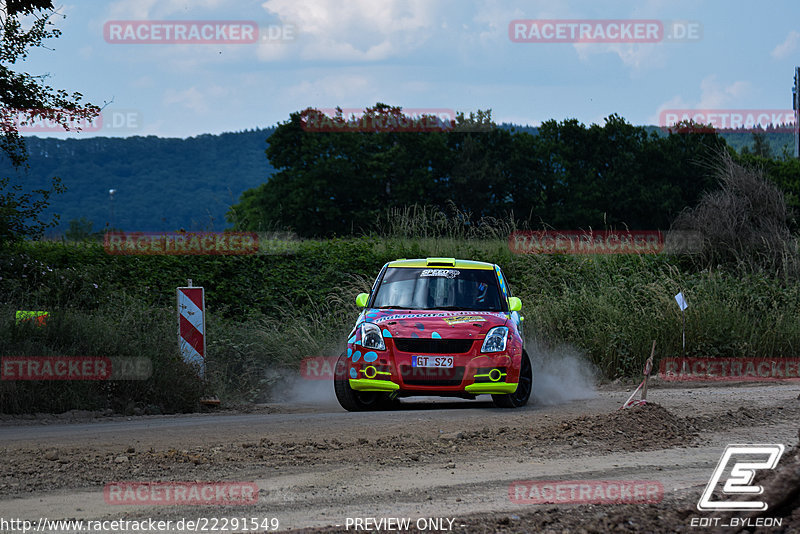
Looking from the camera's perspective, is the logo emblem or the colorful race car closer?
the logo emblem

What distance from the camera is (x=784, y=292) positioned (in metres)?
21.9

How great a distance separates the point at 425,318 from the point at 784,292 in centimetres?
1251

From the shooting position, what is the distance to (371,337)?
1251cm

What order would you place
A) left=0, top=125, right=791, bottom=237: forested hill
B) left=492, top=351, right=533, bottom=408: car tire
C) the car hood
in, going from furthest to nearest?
left=0, top=125, right=791, bottom=237: forested hill
left=492, top=351, right=533, bottom=408: car tire
the car hood

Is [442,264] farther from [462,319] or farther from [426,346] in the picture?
[426,346]

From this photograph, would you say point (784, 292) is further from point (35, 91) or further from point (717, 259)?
point (35, 91)

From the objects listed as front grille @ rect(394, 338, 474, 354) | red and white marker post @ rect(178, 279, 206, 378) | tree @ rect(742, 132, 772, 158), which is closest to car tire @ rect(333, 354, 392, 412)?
front grille @ rect(394, 338, 474, 354)

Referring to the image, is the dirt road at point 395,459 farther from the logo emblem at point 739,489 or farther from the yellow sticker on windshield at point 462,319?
the yellow sticker on windshield at point 462,319

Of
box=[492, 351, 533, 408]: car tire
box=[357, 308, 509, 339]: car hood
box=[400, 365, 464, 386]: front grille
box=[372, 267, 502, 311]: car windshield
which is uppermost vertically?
box=[372, 267, 502, 311]: car windshield

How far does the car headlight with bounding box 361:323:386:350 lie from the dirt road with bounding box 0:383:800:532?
985 millimetres

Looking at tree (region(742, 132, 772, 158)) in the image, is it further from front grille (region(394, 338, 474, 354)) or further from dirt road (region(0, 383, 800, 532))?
front grille (region(394, 338, 474, 354))

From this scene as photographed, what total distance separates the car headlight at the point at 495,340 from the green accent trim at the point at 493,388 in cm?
46

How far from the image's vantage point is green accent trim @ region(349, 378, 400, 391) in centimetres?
1237

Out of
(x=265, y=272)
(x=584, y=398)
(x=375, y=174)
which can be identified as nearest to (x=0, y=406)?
(x=584, y=398)
